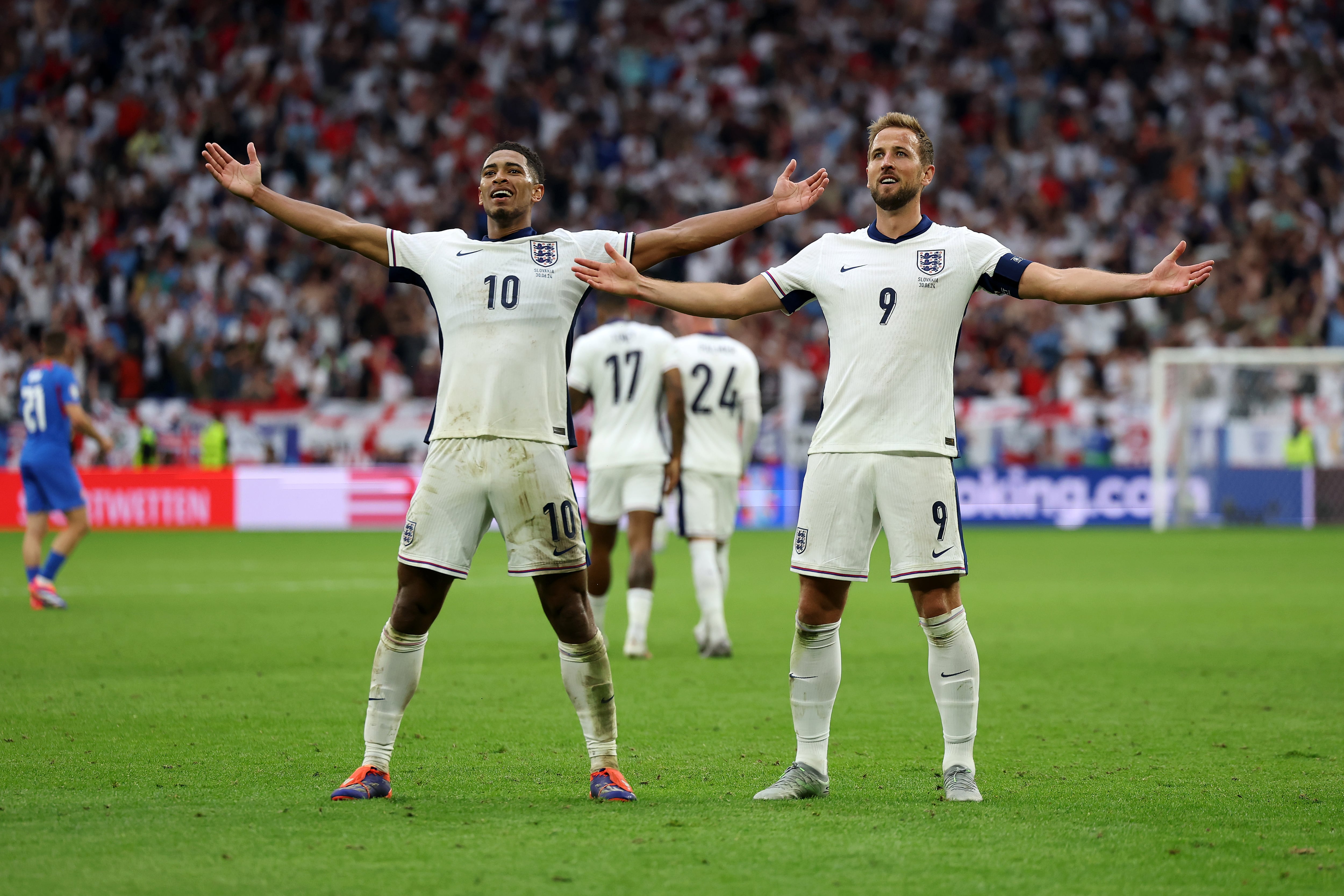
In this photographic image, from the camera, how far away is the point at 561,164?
29781 mm

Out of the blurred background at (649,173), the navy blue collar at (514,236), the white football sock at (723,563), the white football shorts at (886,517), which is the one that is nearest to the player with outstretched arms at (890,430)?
the white football shorts at (886,517)

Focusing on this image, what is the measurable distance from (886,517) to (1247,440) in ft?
67.5

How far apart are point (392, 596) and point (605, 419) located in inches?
188

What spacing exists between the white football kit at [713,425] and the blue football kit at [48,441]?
5.73 meters

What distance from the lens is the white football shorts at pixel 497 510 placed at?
5.46 metres

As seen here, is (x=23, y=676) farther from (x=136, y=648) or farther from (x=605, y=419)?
(x=605, y=419)

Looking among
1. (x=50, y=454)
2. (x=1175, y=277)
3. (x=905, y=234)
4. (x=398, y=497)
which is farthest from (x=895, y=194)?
(x=398, y=497)

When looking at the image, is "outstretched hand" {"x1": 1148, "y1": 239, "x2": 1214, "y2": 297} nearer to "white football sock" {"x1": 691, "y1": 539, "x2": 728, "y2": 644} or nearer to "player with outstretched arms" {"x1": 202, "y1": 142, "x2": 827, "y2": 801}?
"player with outstretched arms" {"x1": 202, "y1": 142, "x2": 827, "y2": 801}

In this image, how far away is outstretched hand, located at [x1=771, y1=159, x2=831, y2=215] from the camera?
5738 mm

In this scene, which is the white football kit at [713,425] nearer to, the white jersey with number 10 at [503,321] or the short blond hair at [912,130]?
the short blond hair at [912,130]

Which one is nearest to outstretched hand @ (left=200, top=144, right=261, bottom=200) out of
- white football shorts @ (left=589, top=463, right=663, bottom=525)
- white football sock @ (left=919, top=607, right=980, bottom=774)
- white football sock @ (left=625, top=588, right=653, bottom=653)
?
white football sock @ (left=919, top=607, right=980, bottom=774)

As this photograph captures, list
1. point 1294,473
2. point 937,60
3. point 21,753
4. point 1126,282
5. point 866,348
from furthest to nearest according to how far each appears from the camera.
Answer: point 937,60 → point 1294,473 → point 21,753 → point 866,348 → point 1126,282

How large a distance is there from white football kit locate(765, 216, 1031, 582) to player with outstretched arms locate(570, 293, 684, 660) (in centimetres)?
458

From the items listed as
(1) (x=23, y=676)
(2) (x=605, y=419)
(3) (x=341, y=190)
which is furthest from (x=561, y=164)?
(1) (x=23, y=676)
